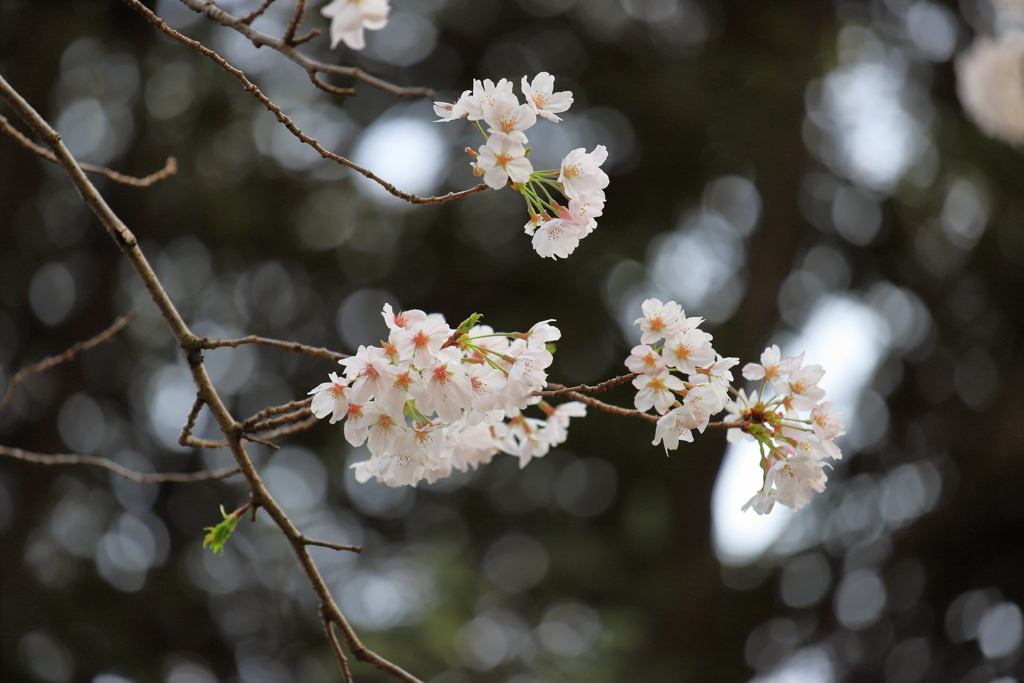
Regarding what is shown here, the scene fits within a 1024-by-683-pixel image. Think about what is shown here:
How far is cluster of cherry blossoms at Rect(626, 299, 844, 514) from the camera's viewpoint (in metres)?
0.73

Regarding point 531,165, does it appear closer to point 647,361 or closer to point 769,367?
point 647,361

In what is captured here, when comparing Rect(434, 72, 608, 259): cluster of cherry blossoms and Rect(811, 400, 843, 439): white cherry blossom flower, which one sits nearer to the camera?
Rect(434, 72, 608, 259): cluster of cherry blossoms

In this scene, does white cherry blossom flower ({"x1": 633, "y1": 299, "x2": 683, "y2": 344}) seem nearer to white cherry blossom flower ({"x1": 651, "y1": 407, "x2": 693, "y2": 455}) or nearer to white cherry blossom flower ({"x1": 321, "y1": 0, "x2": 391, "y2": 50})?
white cherry blossom flower ({"x1": 651, "y1": 407, "x2": 693, "y2": 455})

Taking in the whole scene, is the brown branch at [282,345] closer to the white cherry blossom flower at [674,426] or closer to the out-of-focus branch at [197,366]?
the out-of-focus branch at [197,366]

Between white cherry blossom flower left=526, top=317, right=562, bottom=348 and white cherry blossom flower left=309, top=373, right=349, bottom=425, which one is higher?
white cherry blossom flower left=526, top=317, right=562, bottom=348

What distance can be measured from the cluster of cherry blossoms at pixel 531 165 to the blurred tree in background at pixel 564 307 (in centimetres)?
242

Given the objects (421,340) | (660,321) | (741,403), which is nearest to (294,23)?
(421,340)

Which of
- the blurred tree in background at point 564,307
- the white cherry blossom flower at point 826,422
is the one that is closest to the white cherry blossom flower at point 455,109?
the white cherry blossom flower at point 826,422

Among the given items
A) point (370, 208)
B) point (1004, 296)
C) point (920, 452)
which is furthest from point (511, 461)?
point (1004, 296)

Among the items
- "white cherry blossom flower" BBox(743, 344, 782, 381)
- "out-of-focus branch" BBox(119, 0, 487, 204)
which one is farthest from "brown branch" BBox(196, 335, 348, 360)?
"white cherry blossom flower" BBox(743, 344, 782, 381)

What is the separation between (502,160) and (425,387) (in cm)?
22

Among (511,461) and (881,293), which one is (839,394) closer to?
(881,293)

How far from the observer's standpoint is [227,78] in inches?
128

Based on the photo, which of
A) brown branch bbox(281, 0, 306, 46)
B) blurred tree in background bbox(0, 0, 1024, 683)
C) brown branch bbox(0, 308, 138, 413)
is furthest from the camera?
blurred tree in background bbox(0, 0, 1024, 683)
